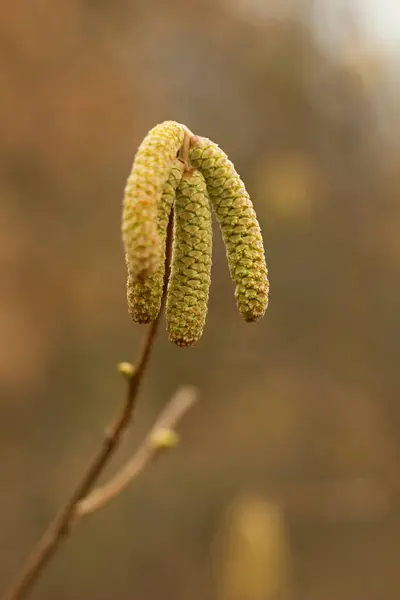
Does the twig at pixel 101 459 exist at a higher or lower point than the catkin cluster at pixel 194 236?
lower

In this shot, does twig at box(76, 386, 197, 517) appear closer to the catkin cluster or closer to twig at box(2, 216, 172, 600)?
twig at box(2, 216, 172, 600)

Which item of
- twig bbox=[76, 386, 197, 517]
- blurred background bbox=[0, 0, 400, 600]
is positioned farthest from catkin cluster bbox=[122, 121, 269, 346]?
blurred background bbox=[0, 0, 400, 600]

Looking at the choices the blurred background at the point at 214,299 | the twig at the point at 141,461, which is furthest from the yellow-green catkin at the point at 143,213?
the blurred background at the point at 214,299

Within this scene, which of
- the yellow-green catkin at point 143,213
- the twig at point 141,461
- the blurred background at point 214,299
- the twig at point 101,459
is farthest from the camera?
the blurred background at point 214,299

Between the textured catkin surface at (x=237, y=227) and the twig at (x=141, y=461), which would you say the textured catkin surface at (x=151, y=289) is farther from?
the twig at (x=141, y=461)

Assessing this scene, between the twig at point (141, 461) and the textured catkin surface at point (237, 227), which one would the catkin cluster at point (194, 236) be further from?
the twig at point (141, 461)

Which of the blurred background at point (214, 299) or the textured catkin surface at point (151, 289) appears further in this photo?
the blurred background at point (214, 299)

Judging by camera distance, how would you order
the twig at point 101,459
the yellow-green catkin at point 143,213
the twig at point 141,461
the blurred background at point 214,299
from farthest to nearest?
the blurred background at point 214,299 < the twig at point 141,461 < the twig at point 101,459 < the yellow-green catkin at point 143,213
